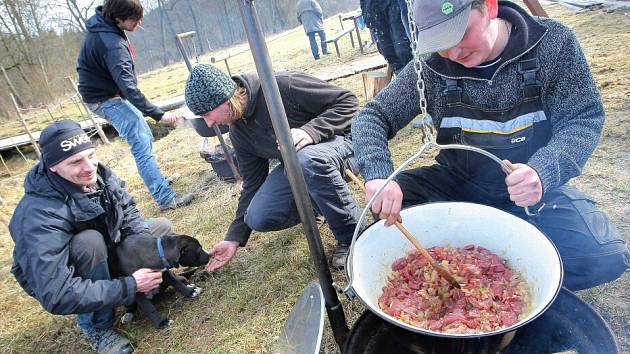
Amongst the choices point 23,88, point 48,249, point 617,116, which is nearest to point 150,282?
point 48,249

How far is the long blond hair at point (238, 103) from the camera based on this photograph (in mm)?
2476

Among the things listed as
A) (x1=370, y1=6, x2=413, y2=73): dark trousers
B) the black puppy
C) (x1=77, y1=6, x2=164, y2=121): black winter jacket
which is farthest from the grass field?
(x1=77, y1=6, x2=164, y2=121): black winter jacket

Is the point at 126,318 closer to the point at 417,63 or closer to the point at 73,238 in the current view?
the point at 73,238

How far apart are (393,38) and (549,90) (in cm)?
260

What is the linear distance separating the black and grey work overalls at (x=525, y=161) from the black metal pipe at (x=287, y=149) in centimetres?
86

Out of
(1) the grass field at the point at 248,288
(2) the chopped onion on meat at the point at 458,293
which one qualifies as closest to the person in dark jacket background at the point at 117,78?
(1) the grass field at the point at 248,288

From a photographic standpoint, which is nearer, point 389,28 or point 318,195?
point 318,195

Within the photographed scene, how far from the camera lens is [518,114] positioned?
1775mm

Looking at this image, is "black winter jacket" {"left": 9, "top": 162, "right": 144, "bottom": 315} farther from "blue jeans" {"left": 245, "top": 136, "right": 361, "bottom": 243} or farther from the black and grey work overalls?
the black and grey work overalls

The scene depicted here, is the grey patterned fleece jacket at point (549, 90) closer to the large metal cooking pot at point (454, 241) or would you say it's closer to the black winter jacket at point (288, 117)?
the large metal cooking pot at point (454, 241)

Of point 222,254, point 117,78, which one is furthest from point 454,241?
point 117,78

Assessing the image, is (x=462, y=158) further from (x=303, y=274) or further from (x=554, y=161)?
(x=303, y=274)

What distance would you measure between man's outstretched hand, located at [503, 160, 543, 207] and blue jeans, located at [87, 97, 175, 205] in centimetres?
381

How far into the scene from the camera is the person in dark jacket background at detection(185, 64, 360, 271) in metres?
2.38
